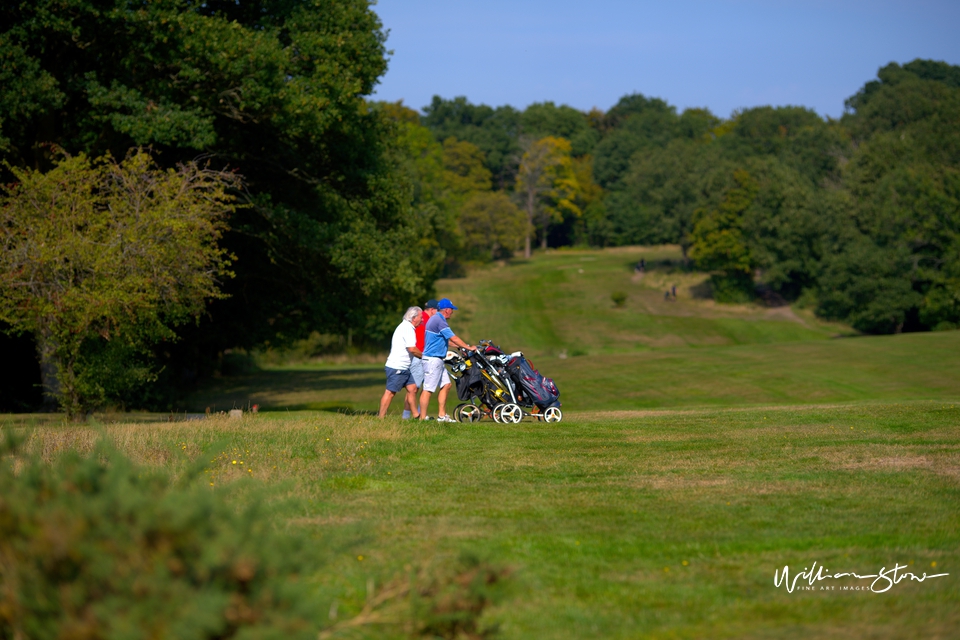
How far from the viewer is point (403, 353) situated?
14273mm

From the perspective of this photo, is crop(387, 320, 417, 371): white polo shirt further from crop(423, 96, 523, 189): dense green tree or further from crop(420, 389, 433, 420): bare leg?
crop(423, 96, 523, 189): dense green tree

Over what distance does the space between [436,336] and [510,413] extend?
1.93 metres

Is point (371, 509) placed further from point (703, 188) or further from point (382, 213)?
point (703, 188)

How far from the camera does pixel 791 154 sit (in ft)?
307

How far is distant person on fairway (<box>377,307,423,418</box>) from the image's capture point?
14.0 m

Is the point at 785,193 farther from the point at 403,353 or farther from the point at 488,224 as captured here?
the point at 403,353

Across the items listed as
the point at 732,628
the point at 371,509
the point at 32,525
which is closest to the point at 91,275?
the point at 371,509

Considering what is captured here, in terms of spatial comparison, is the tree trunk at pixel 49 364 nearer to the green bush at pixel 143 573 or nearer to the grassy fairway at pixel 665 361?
the grassy fairway at pixel 665 361

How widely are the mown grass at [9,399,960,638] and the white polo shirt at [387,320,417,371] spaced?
1360mm

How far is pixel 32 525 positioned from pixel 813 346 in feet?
128

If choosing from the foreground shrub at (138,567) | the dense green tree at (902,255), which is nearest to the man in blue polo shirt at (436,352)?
the foreground shrub at (138,567)

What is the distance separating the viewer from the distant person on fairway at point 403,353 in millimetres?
14047

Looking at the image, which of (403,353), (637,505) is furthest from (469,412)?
(637,505)

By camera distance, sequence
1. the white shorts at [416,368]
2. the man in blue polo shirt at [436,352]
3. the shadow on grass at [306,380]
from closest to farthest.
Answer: the man in blue polo shirt at [436,352] → the white shorts at [416,368] → the shadow on grass at [306,380]
